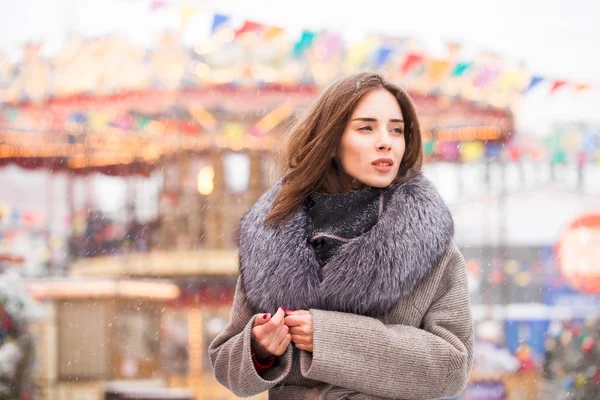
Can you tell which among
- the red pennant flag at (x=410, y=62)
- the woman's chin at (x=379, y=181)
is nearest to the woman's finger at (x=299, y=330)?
the woman's chin at (x=379, y=181)

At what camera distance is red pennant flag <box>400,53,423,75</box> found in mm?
6676

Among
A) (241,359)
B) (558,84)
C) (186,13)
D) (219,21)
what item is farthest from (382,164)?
(558,84)

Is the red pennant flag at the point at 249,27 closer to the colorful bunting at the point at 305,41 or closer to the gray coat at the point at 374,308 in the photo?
the colorful bunting at the point at 305,41

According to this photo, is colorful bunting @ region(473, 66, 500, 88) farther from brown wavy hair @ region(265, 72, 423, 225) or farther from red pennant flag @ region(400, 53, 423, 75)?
brown wavy hair @ region(265, 72, 423, 225)

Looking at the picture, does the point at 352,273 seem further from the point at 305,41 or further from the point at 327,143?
the point at 305,41

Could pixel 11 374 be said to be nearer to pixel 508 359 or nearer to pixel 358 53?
pixel 358 53

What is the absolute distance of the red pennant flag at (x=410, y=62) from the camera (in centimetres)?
668

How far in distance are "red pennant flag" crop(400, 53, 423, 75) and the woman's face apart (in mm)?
4740

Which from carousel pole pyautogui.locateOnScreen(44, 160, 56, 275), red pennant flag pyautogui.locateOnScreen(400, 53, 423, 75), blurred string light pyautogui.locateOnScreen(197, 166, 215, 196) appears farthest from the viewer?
carousel pole pyautogui.locateOnScreen(44, 160, 56, 275)

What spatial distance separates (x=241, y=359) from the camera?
6.48 ft

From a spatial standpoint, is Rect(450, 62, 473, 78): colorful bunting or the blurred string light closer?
Rect(450, 62, 473, 78): colorful bunting

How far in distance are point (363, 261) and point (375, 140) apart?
0.30 meters

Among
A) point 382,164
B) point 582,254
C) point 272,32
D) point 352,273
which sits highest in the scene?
point 272,32

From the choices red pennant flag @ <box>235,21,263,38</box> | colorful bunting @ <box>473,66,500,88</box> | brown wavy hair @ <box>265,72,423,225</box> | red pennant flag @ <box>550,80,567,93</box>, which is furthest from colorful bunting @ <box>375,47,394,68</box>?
brown wavy hair @ <box>265,72,423,225</box>
